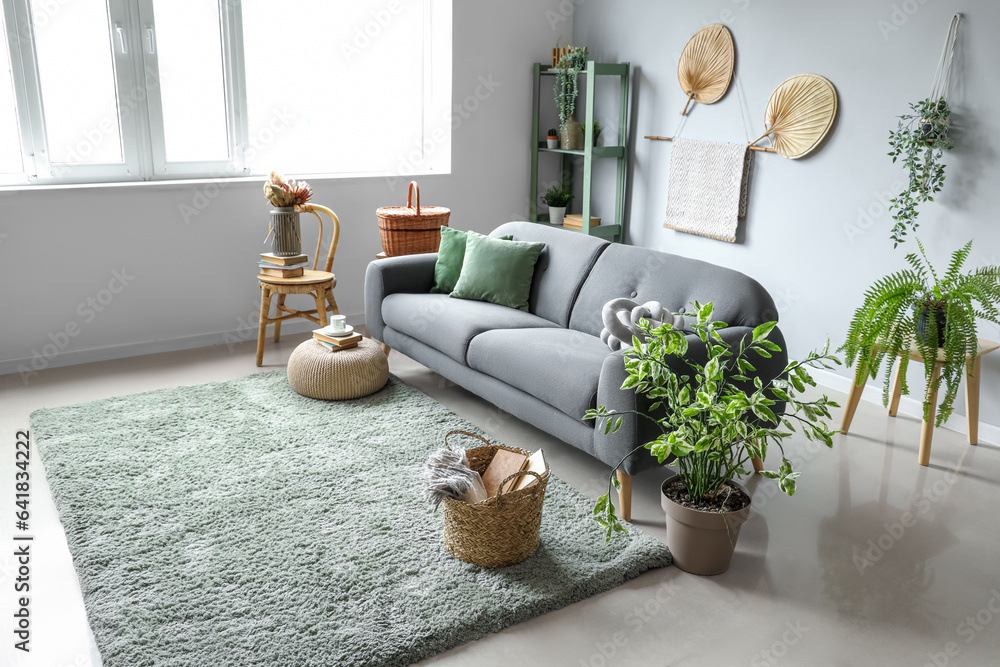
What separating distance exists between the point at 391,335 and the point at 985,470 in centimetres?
272

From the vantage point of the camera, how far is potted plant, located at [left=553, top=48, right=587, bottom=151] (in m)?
5.23

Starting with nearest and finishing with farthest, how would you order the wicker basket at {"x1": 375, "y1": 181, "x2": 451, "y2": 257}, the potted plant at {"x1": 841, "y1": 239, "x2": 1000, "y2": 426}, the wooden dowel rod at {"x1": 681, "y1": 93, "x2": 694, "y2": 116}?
1. the potted plant at {"x1": 841, "y1": 239, "x2": 1000, "y2": 426}
2. the wicker basket at {"x1": 375, "y1": 181, "x2": 451, "y2": 257}
3. the wooden dowel rod at {"x1": 681, "y1": 93, "x2": 694, "y2": 116}

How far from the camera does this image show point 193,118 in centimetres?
454

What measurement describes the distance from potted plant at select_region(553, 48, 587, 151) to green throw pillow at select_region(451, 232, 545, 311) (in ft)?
5.48

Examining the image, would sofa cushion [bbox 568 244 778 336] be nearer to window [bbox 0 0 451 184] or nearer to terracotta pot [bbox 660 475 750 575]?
terracotta pot [bbox 660 475 750 575]

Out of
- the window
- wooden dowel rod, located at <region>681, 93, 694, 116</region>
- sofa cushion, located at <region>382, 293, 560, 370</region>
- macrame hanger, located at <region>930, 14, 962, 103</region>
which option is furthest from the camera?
wooden dowel rod, located at <region>681, 93, 694, 116</region>

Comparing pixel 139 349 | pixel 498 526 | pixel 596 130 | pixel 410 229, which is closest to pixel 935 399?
pixel 498 526

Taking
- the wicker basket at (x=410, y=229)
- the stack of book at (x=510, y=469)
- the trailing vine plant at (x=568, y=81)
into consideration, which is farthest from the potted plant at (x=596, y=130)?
the stack of book at (x=510, y=469)

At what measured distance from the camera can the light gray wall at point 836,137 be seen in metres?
3.41

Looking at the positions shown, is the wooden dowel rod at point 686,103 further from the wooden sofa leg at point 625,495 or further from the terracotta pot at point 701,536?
the terracotta pot at point 701,536

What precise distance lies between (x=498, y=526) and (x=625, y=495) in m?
0.57

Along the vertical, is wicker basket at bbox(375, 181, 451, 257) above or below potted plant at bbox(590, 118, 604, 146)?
below

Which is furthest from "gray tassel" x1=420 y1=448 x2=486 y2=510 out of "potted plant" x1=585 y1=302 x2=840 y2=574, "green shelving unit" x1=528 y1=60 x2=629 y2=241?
"green shelving unit" x1=528 y1=60 x2=629 y2=241

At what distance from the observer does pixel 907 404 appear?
12.5 feet
